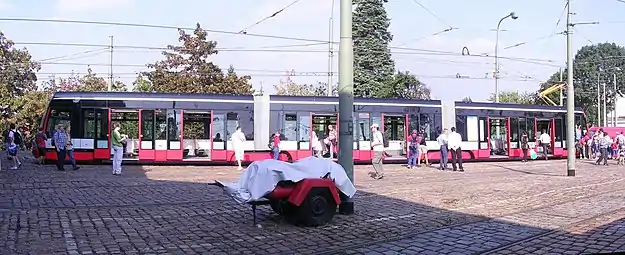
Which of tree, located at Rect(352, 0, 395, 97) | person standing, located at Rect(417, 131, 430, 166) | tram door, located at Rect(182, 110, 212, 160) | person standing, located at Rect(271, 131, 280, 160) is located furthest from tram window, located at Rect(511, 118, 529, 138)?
tree, located at Rect(352, 0, 395, 97)

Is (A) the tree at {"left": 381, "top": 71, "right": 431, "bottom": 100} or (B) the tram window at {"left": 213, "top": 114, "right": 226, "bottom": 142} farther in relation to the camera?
(A) the tree at {"left": 381, "top": 71, "right": 431, "bottom": 100}

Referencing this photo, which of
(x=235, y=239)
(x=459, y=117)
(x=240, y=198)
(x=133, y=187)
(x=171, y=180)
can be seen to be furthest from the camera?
(x=459, y=117)

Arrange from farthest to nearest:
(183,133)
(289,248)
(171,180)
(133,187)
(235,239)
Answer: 1. (183,133)
2. (171,180)
3. (133,187)
4. (235,239)
5. (289,248)

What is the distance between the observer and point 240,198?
8.77m

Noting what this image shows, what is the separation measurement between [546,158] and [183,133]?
1815cm

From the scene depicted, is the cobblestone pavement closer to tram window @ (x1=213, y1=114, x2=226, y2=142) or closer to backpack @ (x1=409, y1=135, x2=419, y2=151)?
backpack @ (x1=409, y1=135, x2=419, y2=151)

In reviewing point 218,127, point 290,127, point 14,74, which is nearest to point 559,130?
point 290,127

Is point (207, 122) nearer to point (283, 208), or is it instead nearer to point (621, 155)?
point (283, 208)

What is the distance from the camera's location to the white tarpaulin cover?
8531 millimetres

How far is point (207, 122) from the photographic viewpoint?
76.8 ft

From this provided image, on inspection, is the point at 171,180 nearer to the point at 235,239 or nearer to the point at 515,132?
the point at 235,239

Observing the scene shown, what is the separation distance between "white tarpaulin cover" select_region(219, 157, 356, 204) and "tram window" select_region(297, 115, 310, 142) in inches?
581

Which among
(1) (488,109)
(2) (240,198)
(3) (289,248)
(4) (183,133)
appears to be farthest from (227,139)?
(3) (289,248)

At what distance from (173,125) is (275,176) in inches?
606
